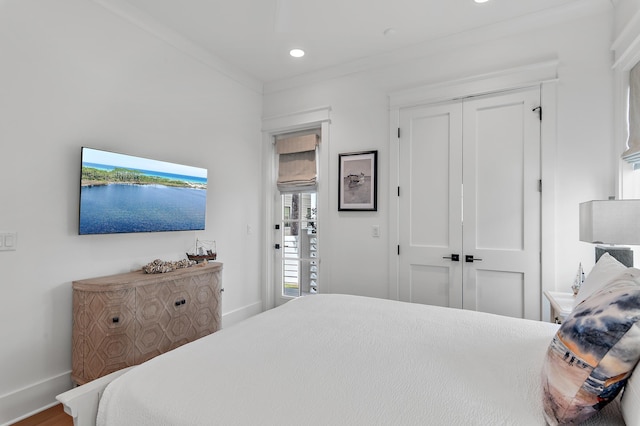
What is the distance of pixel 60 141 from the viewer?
2.28m

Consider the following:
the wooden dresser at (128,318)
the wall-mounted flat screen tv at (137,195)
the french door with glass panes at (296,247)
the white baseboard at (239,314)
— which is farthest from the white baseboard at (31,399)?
the french door with glass panes at (296,247)

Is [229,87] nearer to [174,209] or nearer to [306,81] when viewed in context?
[306,81]

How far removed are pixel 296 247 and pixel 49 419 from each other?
259 cm

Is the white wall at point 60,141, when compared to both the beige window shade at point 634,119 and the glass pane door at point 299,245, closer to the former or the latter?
the glass pane door at point 299,245

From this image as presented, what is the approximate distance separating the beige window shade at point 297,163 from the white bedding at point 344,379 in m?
2.49

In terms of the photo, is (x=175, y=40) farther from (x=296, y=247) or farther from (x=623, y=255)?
(x=623, y=255)

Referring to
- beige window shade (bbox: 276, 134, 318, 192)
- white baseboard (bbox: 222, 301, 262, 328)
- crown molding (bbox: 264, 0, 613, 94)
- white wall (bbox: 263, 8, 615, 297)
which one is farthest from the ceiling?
white baseboard (bbox: 222, 301, 262, 328)

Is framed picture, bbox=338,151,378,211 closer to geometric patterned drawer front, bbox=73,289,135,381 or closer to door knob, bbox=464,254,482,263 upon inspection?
door knob, bbox=464,254,482,263

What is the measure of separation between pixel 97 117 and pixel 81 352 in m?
1.65

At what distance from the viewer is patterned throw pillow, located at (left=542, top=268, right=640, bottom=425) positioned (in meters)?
0.83

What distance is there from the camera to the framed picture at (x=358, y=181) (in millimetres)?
3434

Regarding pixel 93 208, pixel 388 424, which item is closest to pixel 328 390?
pixel 388 424

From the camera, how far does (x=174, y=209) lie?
2.98 meters

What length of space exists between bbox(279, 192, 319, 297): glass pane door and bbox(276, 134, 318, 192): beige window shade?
127 millimetres
